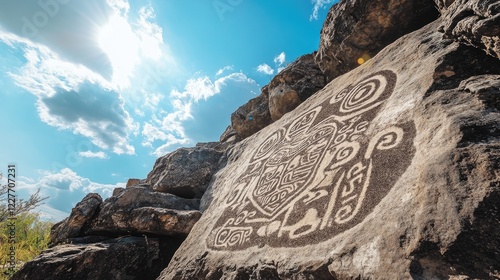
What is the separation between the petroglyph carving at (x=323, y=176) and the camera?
2838 millimetres

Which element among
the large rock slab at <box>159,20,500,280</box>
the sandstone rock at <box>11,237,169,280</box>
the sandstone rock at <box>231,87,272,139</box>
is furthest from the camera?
the sandstone rock at <box>231,87,272,139</box>

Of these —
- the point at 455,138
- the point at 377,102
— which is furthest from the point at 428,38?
the point at 455,138

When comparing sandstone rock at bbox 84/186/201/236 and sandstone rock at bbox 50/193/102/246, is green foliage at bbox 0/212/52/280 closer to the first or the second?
sandstone rock at bbox 50/193/102/246

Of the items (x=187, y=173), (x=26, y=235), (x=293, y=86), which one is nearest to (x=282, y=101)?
(x=293, y=86)

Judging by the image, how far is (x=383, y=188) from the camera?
2.68 metres

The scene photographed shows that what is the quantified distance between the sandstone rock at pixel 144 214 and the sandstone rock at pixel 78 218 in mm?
197

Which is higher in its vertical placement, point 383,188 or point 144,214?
point 144,214

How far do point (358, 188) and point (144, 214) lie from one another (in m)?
4.72

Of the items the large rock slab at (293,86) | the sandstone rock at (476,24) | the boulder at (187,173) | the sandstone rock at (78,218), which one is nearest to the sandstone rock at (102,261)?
the sandstone rock at (78,218)

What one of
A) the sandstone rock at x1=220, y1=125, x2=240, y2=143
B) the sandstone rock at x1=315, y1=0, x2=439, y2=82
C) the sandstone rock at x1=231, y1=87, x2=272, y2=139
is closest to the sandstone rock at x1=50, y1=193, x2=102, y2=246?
the sandstone rock at x1=231, y1=87, x2=272, y2=139

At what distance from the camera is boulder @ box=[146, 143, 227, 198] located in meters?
7.45

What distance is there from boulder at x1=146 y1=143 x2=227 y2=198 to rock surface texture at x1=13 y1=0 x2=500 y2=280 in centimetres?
13

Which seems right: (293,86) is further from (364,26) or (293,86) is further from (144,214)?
(144,214)

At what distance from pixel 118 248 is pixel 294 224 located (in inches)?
160
